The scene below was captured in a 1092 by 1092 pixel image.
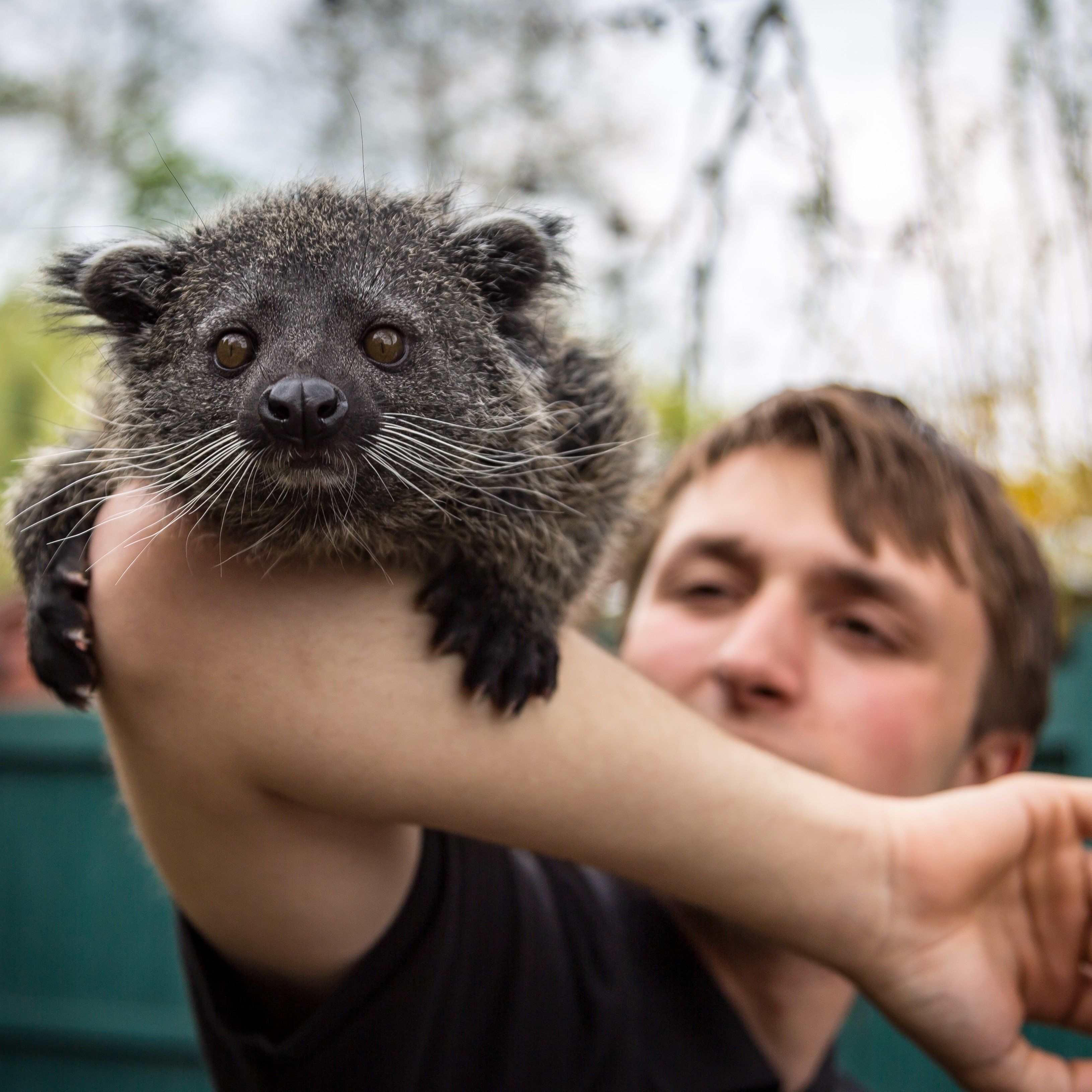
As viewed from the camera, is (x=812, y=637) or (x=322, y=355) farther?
(x=812, y=637)

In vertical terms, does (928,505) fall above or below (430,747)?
above

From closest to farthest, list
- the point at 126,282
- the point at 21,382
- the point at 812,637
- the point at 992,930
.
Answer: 1. the point at 126,282
2. the point at 992,930
3. the point at 812,637
4. the point at 21,382

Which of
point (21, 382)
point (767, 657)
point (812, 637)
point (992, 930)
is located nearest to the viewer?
point (992, 930)

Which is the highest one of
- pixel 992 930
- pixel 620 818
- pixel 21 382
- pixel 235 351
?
pixel 235 351

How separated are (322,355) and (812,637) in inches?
50.3

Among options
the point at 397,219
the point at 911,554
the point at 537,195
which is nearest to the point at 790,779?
the point at 911,554

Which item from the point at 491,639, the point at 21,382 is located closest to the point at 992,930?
the point at 491,639

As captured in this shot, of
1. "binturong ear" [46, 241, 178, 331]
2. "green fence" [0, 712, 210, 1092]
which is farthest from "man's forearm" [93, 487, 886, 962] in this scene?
"green fence" [0, 712, 210, 1092]

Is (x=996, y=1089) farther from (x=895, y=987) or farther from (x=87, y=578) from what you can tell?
(x=87, y=578)

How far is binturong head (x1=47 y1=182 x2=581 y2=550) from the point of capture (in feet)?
4.70

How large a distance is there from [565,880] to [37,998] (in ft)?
14.3

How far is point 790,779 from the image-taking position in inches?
63.2

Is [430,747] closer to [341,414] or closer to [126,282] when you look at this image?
[341,414]

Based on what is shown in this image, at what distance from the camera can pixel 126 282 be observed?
166 cm
